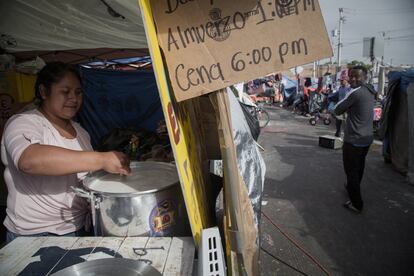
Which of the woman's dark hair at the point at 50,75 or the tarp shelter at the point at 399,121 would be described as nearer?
the woman's dark hair at the point at 50,75

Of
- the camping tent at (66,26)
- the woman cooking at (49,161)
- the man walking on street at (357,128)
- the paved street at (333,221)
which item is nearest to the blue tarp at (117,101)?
the camping tent at (66,26)

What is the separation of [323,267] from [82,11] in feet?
11.7

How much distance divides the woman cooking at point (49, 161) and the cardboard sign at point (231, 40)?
608mm

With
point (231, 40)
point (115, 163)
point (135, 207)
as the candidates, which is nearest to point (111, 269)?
point (135, 207)

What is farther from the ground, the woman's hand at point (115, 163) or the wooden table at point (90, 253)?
the woman's hand at point (115, 163)

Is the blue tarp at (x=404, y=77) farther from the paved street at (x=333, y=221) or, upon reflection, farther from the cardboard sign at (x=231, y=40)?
the cardboard sign at (x=231, y=40)

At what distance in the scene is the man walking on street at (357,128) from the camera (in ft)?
14.6

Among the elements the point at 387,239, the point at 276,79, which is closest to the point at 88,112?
the point at 387,239

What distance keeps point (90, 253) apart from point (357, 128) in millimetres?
4214

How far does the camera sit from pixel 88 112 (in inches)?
197

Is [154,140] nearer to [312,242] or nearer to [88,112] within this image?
[88,112]

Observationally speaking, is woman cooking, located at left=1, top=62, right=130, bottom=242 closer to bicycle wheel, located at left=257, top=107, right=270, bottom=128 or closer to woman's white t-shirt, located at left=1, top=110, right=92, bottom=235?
woman's white t-shirt, located at left=1, top=110, right=92, bottom=235

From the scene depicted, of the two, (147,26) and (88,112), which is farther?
(88,112)

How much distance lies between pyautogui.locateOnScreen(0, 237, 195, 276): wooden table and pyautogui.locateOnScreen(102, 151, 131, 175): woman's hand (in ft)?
1.06
